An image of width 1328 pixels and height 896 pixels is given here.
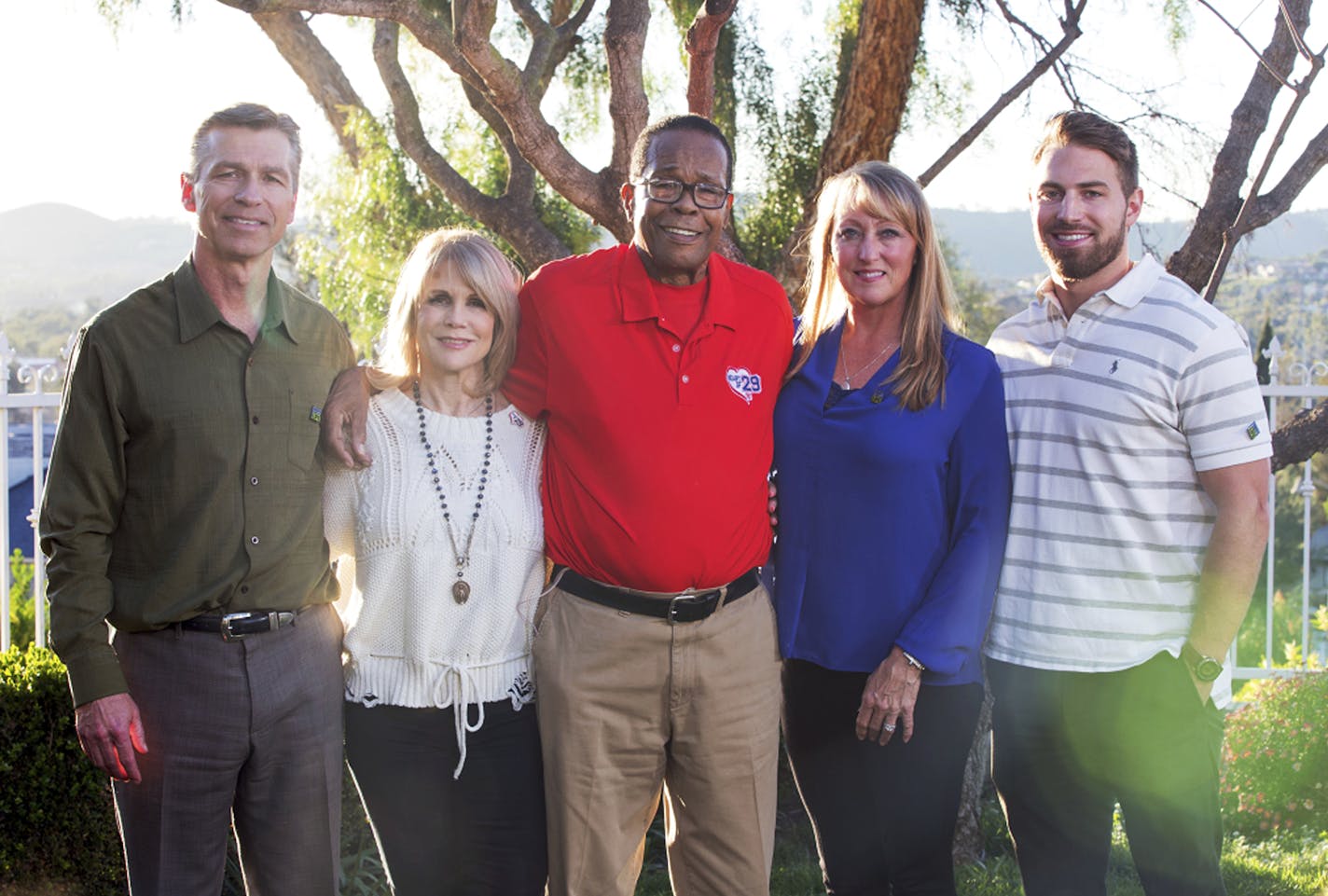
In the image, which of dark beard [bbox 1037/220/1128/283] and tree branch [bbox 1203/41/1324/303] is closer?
dark beard [bbox 1037/220/1128/283]

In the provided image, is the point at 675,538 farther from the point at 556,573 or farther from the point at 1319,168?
the point at 1319,168

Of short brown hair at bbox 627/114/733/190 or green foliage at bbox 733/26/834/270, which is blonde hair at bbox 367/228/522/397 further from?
green foliage at bbox 733/26/834/270

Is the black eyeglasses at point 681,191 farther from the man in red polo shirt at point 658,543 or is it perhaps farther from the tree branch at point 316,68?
the tree branch at point 316,68

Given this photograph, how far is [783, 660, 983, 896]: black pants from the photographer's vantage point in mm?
2938

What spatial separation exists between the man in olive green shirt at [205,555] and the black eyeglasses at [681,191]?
92 centimetres

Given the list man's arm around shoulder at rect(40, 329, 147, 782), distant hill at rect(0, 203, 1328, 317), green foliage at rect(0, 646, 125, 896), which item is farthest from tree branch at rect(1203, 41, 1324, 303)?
distant hill at rect(0, 203, 1328, 317)

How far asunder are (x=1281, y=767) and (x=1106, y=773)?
347 centimetres

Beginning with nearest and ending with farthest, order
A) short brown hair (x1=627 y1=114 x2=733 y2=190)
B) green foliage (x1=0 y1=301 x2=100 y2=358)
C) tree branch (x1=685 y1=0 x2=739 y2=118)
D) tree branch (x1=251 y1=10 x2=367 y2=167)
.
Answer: short brown hair (x1=627 y1=114 x2=733 y2=190) < tree branch (x1=685 y1=0 x2=739 y2=118) < tree branch (x1=251 y1=10 x2=367 y2=167) < green foliage (x1=0 y1=301 x2=100 y2=358)

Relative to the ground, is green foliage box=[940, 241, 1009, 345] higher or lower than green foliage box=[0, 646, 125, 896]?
higher

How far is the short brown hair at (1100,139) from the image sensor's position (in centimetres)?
297

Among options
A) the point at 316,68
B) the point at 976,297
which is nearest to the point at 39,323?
the point at 976,297

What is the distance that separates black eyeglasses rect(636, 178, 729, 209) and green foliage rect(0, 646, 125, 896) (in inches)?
108

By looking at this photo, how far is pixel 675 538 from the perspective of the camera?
2959 mm

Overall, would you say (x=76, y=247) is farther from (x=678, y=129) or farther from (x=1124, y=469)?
(x=1124, y=469)
